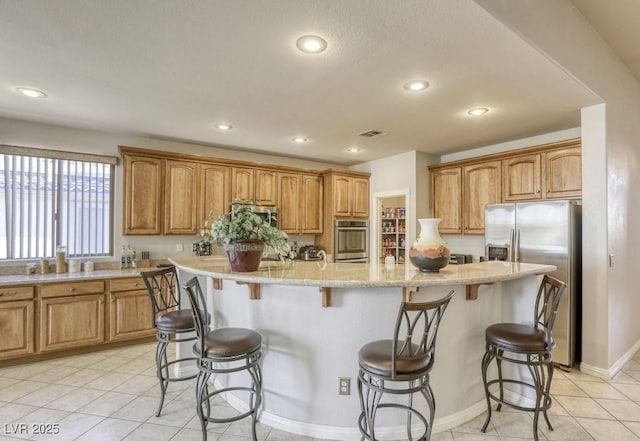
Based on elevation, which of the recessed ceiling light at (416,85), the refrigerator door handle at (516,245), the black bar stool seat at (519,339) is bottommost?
the black bar stool seat at (519,339)

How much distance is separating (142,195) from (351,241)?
10.6 ft

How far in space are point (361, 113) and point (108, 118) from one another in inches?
113

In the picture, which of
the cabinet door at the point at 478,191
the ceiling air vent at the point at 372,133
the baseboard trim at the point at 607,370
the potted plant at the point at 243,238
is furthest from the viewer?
the cabinet door at the point at 478,191

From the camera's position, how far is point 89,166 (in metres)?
4.38

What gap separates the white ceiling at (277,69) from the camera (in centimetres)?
196

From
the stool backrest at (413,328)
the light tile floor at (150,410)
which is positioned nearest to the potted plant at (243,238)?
the stool backrest at (413,328)

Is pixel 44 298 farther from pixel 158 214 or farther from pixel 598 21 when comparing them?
pixel 598 21

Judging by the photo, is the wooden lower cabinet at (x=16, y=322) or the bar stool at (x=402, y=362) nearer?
the bar stool at (x=402, y=362)

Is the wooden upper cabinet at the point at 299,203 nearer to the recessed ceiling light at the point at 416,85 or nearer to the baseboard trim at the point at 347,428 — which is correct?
the recessed ceiling light at the point at 416,85

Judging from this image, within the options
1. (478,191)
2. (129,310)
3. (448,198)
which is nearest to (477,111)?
(478,191)

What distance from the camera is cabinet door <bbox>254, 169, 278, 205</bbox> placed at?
17.0 feet

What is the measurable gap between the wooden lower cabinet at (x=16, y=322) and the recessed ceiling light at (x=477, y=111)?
195 inches

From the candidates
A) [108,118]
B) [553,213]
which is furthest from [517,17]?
[108,118]

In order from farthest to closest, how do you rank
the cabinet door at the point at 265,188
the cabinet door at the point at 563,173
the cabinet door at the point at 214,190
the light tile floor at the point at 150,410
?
the cabinet door at the point at 265,188 → the cabinet door at the point at 214,190 → the cabinet door at the point at 563,173 → the light tile floor at the point at 150,410
